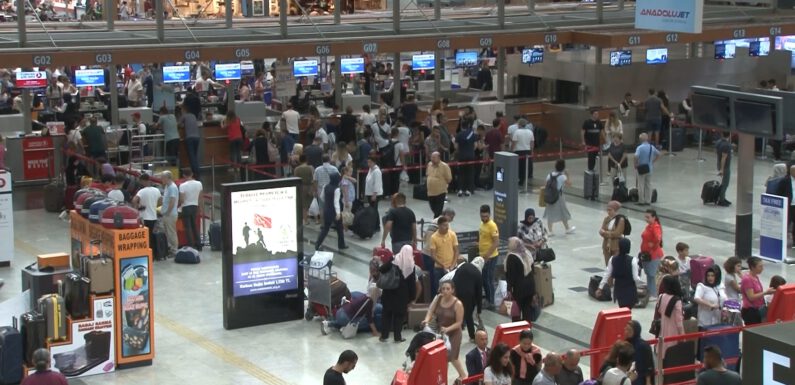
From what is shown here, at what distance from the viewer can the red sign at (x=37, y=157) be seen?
25.1 metres

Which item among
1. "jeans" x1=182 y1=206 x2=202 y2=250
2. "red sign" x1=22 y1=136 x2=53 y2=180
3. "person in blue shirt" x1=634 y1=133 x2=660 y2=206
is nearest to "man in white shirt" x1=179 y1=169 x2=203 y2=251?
"jeans" x1=182 y1=206 x2=202 y2=250

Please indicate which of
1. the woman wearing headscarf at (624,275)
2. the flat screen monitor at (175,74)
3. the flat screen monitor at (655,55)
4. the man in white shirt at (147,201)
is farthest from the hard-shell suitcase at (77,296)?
the flat screen monitor at (655,55)

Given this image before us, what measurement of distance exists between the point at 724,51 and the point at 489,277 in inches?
741

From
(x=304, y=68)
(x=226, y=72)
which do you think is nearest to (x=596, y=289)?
(x=226, y=72)

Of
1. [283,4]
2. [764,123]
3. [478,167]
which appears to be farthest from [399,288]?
[283,4]

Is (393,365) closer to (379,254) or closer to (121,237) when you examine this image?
(379,254)

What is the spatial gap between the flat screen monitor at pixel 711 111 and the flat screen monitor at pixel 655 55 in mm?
12384

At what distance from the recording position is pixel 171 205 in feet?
61.7

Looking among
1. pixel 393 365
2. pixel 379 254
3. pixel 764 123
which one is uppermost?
pixel 764 123

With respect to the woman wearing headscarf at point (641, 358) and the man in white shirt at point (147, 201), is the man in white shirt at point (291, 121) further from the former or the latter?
the woman wearing headscarf at point (641, 358)

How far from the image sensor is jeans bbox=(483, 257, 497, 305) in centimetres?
1620

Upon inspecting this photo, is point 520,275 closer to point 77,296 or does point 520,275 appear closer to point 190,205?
point 77,296

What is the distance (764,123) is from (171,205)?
8320mm

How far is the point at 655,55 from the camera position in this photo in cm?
3116
